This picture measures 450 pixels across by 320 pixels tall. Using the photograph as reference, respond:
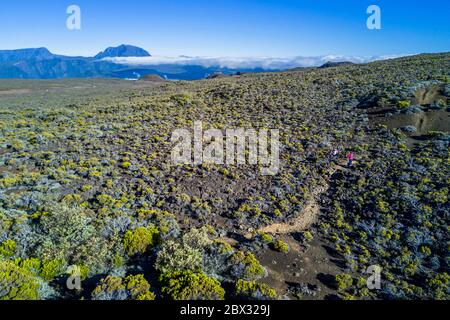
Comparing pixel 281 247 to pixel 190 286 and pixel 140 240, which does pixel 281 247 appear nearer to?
pixel 190 286

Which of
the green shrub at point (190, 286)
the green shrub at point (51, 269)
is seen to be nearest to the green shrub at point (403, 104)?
the green shrub at point (190, 286)

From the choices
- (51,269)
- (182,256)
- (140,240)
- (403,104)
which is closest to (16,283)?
(51,269)

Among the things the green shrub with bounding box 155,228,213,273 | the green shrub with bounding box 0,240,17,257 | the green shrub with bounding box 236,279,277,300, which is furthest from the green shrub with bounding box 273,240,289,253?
the green shrub with bounding box 0,240,17,257

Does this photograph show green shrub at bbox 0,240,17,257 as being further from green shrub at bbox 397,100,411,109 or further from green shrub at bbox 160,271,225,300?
green shrub at bbox 397,100,411,109

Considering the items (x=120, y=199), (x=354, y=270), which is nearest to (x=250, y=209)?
(x=354, y=270)

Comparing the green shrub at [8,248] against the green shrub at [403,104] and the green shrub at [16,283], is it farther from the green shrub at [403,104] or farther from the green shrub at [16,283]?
the green shrub at [403,104]
